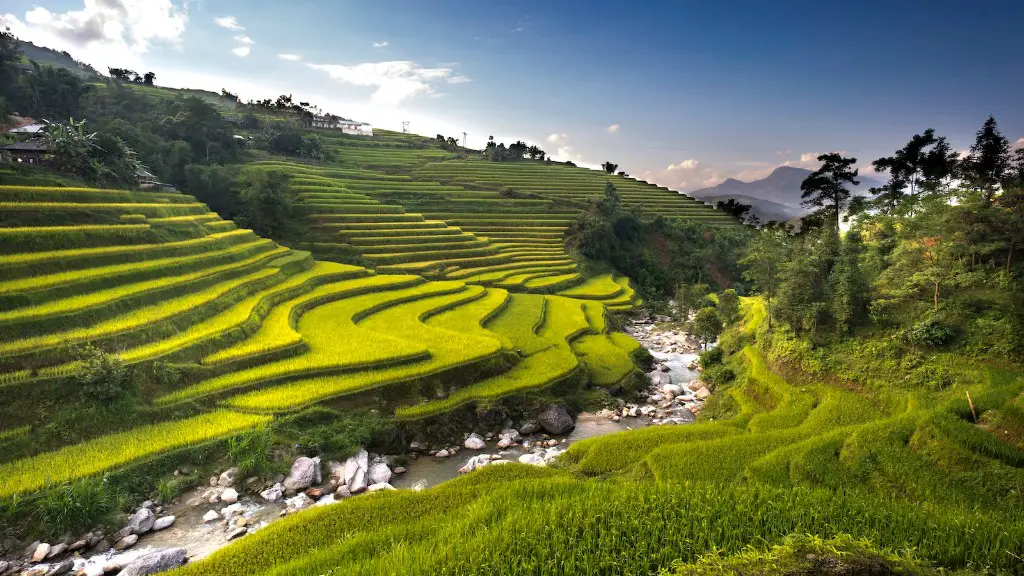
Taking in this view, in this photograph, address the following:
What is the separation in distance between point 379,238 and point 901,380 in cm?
2885

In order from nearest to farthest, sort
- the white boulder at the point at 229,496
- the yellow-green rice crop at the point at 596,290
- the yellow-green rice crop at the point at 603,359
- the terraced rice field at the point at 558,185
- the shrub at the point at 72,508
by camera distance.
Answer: the shrub at the point at 72,508 < the white boulder at the point at 229,496 < the yellow-green rice crop at the point at 603,359 < the yellow-green rice crop at the point at 596,290 < the terraced rice field at the point at 558,185

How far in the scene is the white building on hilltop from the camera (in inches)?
2881

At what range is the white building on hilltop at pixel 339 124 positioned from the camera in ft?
240

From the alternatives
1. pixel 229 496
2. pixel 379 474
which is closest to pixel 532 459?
pixel 379 474

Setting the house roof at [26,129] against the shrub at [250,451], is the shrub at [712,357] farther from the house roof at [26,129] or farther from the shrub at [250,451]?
the house roof at [26,129]

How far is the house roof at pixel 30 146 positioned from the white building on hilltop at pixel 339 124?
172 feet

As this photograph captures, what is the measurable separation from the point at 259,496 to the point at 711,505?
10.0 metres

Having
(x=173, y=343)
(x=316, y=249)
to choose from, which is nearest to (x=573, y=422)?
(x=173, y=343)

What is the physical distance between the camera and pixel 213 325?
15.4m

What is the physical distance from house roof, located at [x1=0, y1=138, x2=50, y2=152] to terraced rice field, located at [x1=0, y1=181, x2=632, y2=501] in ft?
18.2

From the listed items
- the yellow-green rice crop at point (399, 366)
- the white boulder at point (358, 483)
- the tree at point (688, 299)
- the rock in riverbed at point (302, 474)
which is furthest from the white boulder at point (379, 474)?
the tree at point (688, 299)

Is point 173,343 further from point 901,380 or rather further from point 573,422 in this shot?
point 901,380

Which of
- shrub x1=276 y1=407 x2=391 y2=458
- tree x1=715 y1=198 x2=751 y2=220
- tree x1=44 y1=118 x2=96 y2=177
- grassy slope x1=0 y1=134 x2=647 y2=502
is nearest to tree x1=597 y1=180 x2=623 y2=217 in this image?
grassy slope x1=0 y1=134 x2=647 y2=502

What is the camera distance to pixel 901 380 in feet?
39.2
